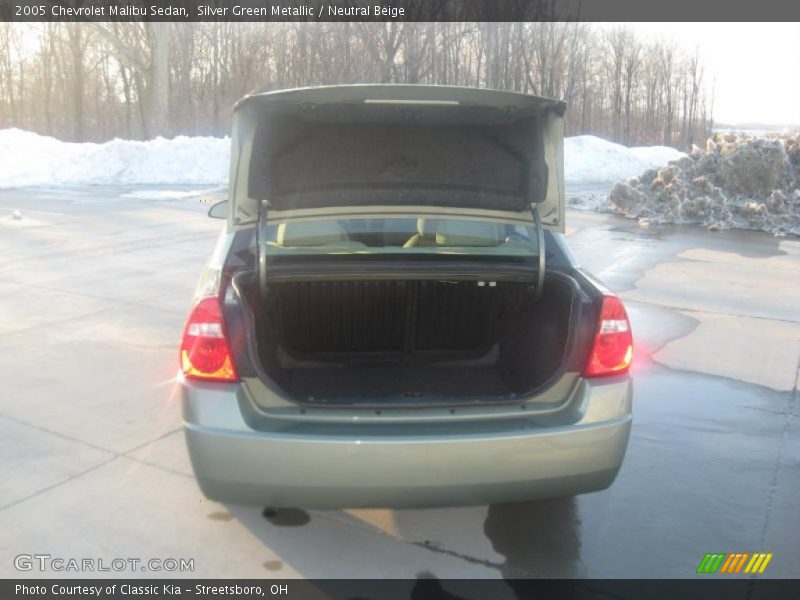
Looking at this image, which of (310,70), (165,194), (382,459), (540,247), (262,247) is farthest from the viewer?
(310,70)

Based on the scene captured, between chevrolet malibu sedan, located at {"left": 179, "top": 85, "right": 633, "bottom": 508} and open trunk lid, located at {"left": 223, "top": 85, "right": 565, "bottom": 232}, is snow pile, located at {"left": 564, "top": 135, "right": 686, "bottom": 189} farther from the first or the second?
open trunk lid, located at {"left": 223, "top": 85, "right": 565, "bottom": 232}

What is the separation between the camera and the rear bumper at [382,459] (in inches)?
104

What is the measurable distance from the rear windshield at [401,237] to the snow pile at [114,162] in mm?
18990

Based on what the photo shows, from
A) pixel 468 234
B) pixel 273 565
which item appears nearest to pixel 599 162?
pixel 468 234

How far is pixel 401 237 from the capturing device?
4.27 metres

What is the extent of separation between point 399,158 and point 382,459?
4.88ft

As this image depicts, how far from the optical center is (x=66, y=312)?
6832mm

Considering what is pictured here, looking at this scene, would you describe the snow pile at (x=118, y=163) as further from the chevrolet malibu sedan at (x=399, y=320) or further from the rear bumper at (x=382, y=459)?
the rear bumper at (x=382, y=459)

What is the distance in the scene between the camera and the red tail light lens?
2.84 meters

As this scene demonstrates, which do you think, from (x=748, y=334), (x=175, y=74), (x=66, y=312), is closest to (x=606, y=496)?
(x=748, y=334)

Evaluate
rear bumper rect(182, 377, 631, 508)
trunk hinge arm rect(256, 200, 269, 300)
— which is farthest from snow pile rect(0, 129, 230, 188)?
rear bumper rect(182, 377, 631, 508)

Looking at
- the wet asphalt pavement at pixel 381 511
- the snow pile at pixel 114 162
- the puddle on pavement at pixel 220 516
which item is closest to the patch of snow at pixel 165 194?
the snow pile at pixel 114 162

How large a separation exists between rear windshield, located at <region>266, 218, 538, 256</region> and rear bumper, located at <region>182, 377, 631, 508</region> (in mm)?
995

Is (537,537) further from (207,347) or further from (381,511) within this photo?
(207,347)
